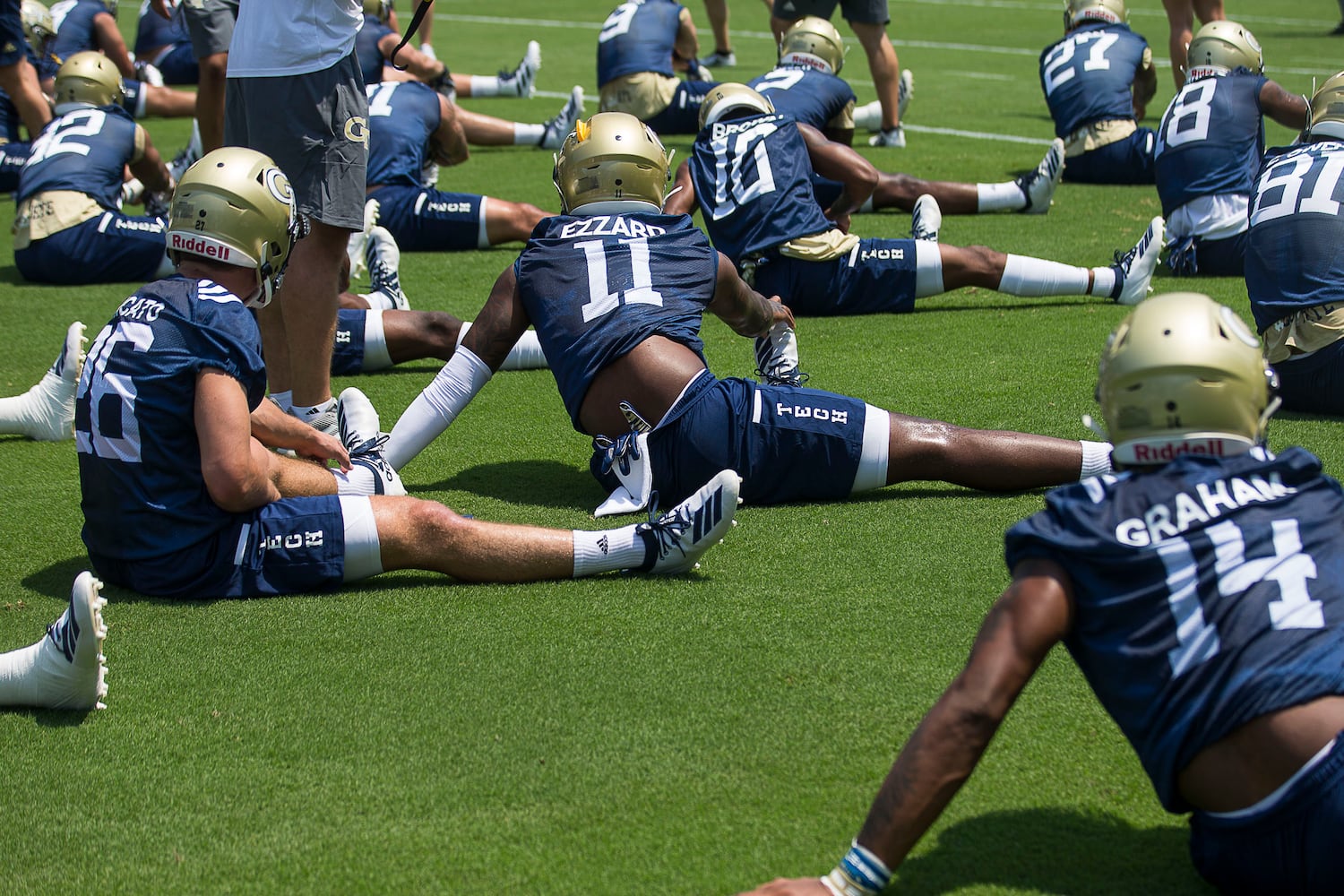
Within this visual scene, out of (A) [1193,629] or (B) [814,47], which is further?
(B) [814,47]

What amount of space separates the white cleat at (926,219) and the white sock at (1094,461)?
3522mm

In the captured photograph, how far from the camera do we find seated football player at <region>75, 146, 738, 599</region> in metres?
4.01

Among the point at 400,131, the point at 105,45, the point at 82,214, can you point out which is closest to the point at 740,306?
the point at 400,131

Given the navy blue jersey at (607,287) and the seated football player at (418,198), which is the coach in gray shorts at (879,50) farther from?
the navy blue jersey at (607,287)

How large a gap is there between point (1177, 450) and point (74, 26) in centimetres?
1364

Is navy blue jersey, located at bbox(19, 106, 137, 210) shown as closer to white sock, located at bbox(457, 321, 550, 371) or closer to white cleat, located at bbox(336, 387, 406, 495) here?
white sock, located at bbox(457, 321, 550, 371)

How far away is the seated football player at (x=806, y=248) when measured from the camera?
7.14 meters

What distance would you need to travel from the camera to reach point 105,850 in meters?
3.02

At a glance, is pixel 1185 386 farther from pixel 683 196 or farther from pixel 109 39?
pixel 109 39

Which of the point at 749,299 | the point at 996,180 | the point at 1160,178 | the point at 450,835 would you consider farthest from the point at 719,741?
the point at 996,180

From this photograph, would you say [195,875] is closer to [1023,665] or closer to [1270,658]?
[1023,665]

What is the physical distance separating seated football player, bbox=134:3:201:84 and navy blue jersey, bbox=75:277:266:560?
42.2ft

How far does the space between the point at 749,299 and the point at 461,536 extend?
1.64 metres

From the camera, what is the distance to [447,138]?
9.28m
